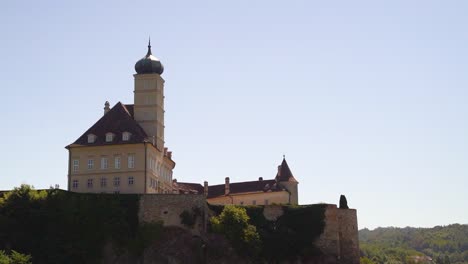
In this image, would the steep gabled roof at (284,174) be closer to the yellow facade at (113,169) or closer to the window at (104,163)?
the yellow facade at (113,169)

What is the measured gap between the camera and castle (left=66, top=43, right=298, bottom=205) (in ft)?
213

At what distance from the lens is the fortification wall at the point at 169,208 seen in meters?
59.6

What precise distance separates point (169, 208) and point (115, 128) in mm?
11700

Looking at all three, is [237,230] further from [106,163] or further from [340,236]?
[106,163]

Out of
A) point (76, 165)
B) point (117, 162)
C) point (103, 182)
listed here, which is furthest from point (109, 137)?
point (103, 182)

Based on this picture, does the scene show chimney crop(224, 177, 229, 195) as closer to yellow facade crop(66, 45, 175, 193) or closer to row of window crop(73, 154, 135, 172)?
yellow facade crop(66, 45, 175, 193)

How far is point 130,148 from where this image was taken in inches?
2569

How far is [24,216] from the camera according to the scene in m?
56.1

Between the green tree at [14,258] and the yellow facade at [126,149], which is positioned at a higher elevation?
the yellow facade at [126,149]

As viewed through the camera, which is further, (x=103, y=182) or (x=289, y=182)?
(x=289, y=182)

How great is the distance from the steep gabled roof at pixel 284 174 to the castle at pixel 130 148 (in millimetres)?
14523

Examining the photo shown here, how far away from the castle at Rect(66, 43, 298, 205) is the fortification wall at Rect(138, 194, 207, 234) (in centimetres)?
433

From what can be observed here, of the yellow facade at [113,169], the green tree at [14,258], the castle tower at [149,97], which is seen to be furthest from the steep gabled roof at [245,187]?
the green tree at [14,258]

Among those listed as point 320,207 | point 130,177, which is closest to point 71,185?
point 130,177
